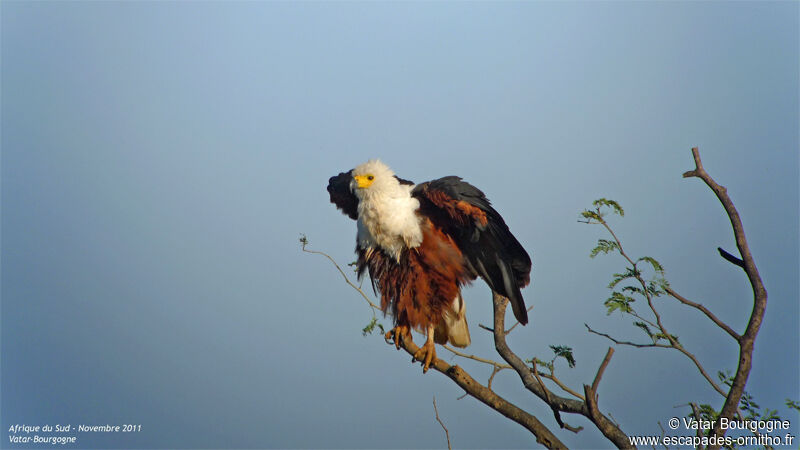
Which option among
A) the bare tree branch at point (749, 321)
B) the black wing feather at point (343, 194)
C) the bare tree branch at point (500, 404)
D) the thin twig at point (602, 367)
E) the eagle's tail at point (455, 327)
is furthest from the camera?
the black wing feather at point (343, 194)

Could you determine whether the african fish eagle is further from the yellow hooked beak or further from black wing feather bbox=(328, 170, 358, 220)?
black wing feather bbox=(328, 170, 358, 220)

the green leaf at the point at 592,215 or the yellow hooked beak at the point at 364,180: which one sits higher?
the yellow hooked beak at the point at 364,180

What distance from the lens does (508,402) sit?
3.50 metres

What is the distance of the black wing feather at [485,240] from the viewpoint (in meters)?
4.12

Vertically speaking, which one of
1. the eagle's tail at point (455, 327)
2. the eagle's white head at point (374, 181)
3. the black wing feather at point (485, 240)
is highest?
the eagle's white head at point (374, 181)

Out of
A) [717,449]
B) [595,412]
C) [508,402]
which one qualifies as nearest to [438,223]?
[508,402]

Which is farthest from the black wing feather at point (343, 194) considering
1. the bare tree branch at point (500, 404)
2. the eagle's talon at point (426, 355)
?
the bare tree branch at point (500, 404)

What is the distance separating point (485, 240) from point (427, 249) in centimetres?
39

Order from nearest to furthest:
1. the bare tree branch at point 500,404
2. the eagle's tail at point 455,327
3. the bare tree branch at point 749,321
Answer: the bare tree branch at point 749,321, the bare tree branch at point 500,404, the eagle's tail at point 455,327

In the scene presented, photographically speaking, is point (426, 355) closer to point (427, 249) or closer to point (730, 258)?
point (427, 249)

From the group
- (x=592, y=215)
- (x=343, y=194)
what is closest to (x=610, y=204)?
(x=592, y=215)

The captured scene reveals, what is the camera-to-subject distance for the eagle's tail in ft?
14.8

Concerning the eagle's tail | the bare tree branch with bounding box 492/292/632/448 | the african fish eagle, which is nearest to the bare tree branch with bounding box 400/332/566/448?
the bare tree branch with bounding box 492/292/632/448

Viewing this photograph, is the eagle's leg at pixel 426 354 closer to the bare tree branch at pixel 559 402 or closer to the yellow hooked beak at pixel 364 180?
the bare tree branch at pixel 559 402
